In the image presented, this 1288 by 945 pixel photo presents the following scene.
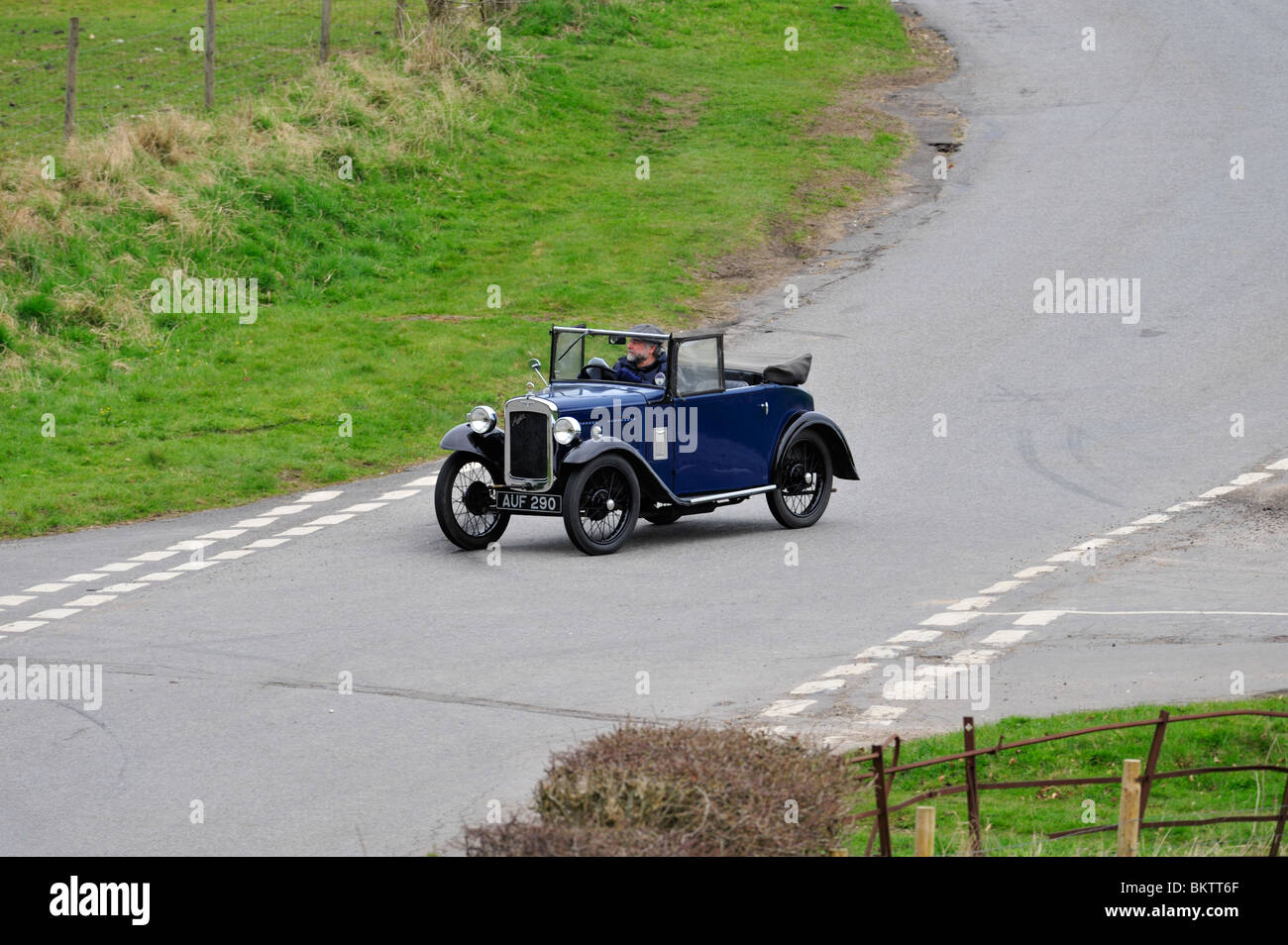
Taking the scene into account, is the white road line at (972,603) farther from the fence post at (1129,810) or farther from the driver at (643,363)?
the fence post at (1129,810)

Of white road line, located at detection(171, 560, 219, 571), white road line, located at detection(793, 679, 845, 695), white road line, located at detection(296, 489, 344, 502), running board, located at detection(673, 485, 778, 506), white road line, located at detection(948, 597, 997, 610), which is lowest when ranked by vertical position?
white road line, located at detection(793, 679, 845, 695)

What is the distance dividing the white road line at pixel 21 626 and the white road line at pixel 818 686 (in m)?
6.59

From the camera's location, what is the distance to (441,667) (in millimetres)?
13484

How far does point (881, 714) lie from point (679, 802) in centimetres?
532

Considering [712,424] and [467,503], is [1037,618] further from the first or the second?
[467,503]

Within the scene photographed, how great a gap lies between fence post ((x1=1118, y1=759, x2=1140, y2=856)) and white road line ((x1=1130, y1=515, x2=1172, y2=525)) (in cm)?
1154

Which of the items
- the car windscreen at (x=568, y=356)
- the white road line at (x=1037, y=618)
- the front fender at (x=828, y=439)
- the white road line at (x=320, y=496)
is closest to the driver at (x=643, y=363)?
the car windscreen at (x=568, y=356)

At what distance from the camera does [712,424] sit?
18.2 m

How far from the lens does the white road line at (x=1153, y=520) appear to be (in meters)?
18.8

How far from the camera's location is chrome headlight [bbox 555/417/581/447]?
17.0 meters

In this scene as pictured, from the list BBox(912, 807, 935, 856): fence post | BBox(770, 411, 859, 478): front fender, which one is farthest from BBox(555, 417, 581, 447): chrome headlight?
BBox(912, 807, 935, 856): fence post

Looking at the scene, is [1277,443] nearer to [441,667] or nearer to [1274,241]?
[1274,241]

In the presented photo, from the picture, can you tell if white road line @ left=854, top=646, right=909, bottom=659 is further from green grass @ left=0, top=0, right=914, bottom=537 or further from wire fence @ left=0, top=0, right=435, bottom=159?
wire fence @ left=0, top=0, right=435, bottom=159

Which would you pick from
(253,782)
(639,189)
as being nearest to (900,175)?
(639,189)
